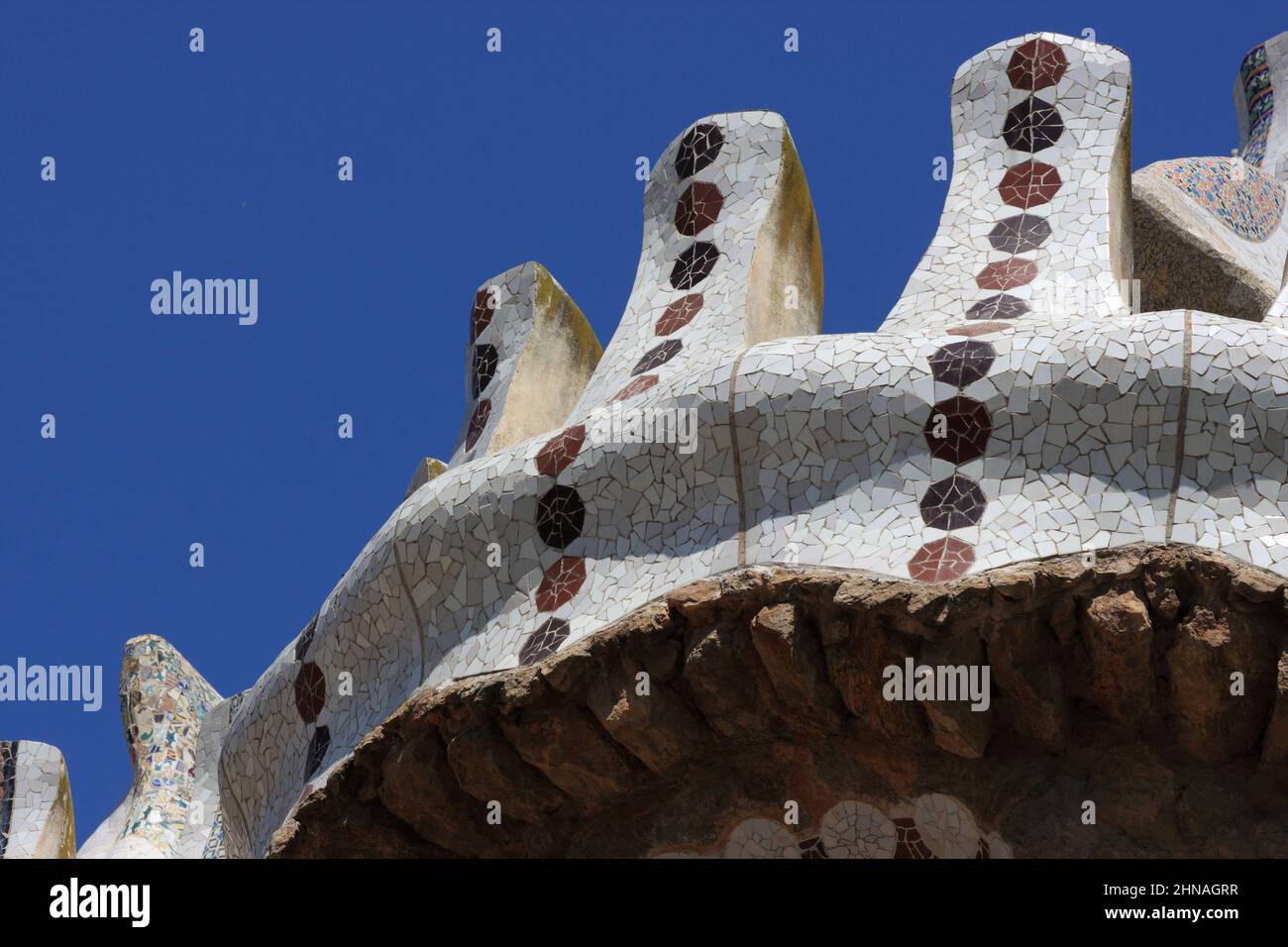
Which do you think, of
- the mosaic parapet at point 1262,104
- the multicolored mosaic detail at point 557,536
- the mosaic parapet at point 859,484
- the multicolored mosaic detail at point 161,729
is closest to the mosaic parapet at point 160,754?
the multicolored mosaic detail at point 161,729

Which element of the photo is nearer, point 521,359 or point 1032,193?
point 1032,193

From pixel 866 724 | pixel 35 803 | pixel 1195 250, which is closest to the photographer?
pixel 866 724

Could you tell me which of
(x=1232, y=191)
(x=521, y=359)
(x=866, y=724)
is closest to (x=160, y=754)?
(x=521, y=359)

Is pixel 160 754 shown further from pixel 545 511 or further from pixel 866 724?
pixel 866 724

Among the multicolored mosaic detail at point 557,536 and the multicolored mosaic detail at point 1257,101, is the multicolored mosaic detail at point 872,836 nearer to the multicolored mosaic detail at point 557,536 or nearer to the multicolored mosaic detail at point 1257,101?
the multicolored mosaic detail at point 557,536

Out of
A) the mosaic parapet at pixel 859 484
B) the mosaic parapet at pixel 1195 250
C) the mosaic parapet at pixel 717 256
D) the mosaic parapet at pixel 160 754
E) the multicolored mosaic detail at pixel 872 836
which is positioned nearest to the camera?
the mosaic parapet at pixel 859 484

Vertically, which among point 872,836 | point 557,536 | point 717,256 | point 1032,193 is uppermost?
point 1032,193

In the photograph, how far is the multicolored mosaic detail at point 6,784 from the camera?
8.31 meters

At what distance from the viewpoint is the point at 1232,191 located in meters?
8.70

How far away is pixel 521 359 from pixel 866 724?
2098mm

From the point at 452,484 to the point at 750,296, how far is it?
3.30 feet

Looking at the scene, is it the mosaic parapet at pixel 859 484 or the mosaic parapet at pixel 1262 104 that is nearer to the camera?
the mosaic parapet at pixel 859 484

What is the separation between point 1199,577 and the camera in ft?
15.4
